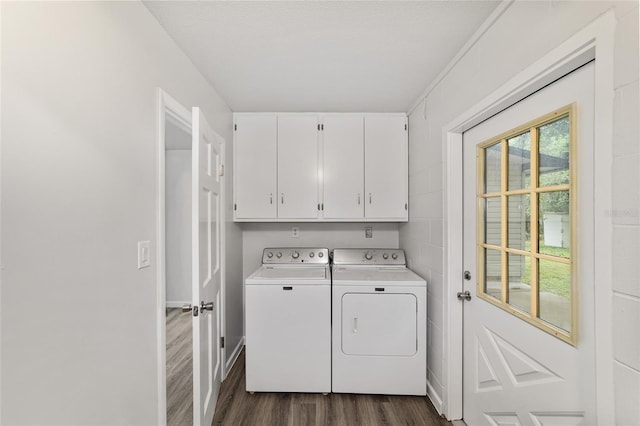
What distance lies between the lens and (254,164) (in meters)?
2.72

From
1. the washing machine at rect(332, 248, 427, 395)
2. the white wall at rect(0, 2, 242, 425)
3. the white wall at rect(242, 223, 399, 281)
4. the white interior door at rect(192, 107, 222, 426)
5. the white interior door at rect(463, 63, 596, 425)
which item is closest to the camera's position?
the white wall at rect(0, 2, 242, 425)

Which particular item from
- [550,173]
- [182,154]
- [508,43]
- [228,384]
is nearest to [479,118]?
[508,43]

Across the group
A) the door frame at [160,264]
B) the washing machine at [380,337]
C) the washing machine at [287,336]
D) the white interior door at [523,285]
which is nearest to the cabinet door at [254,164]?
the washing machine at [287,336]

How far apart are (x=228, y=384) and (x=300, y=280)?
3.33ft

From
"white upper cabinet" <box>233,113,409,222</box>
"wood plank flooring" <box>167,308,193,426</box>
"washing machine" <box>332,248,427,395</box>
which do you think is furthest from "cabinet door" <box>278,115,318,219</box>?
"wood plank flooring" <box>167,308,193,426</box>

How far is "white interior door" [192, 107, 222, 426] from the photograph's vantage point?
56.0 inches

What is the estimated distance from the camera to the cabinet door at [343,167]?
8.87ft

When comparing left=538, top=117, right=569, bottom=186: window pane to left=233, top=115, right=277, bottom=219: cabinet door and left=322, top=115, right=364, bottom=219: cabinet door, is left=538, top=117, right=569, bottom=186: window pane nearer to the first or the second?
left=322, top=115, right=364, bottom=219: cabinet door

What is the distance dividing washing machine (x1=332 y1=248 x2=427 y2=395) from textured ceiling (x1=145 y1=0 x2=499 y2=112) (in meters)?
1.46

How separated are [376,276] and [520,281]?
1081 millimetres

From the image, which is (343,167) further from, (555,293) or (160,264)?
(555,293)

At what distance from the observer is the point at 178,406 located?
2.06m

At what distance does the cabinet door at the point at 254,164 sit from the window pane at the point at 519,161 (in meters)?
1.85

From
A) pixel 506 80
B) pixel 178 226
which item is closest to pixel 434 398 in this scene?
pixel 506 80
